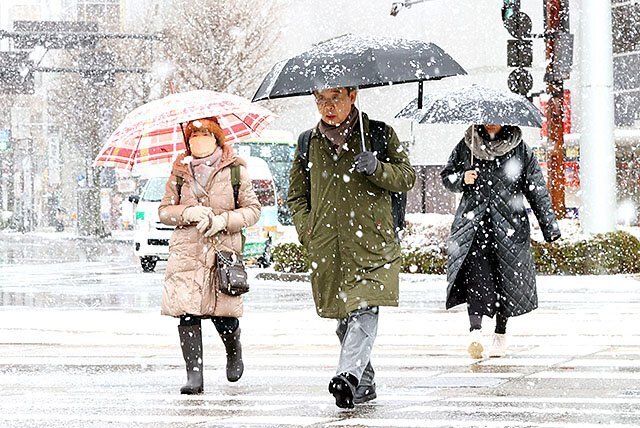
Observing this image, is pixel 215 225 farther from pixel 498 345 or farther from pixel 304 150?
pixel 498 345

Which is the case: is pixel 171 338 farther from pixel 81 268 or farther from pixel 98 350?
pixel 81 268

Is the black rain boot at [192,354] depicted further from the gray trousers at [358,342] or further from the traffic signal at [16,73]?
the traffic signal at [16,73]

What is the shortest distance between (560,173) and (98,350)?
12.4 m

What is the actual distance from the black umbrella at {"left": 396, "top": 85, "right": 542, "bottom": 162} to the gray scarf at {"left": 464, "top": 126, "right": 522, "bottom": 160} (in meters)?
0.03

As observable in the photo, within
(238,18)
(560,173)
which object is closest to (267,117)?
(560,173)

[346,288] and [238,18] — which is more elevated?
[238,18]

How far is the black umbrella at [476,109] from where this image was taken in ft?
31.1

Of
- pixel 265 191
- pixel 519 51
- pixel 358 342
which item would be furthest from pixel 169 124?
pixel 265 191

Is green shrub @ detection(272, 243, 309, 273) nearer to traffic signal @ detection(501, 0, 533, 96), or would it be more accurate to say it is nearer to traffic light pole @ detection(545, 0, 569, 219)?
traffic light pole @ detection(545, 0, 569, 219)

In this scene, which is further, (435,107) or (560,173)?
(560,173)

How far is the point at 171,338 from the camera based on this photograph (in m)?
12.2

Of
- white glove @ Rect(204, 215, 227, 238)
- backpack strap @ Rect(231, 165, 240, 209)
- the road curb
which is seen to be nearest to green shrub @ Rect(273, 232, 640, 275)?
the road curb

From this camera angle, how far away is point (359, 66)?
7262 mm

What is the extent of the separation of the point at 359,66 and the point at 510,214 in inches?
105
